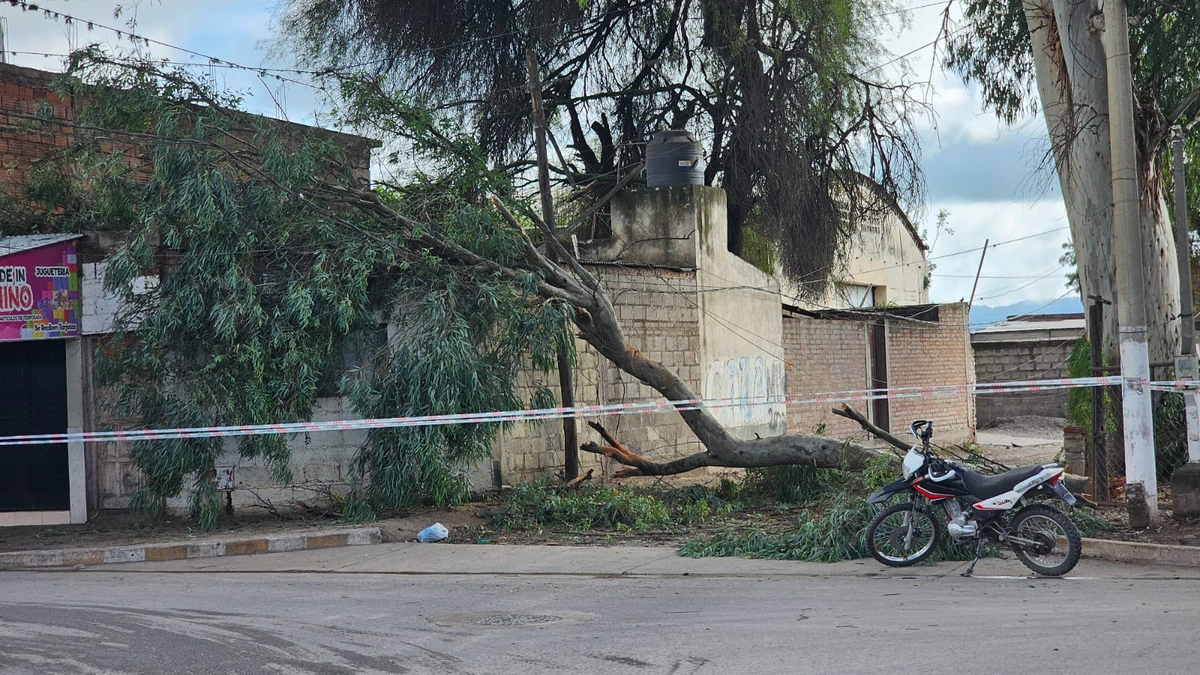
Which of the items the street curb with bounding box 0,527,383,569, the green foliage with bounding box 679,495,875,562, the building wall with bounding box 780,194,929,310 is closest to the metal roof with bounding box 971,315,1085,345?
the building wall with bounding box 780,194,929,310

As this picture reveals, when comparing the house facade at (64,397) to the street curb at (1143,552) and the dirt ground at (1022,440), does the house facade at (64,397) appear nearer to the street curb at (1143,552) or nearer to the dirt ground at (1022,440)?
the street curb at (1143,552)

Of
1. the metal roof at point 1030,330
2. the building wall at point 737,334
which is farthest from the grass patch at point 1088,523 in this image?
the metal roof at point 1030,330

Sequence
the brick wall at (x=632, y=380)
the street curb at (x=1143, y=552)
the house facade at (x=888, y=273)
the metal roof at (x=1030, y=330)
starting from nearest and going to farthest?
1. the street curb at (x=1143, y=552)
2. the brick wall at (x=632, y=380)
3. the metal roof at (x=1030, y=330)
4. the house facade at (x=888, y=273)

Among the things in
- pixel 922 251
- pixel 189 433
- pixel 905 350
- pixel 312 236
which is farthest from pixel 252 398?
→ pixel 922 251

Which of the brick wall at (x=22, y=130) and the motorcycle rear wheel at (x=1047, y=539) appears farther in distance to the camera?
the brick wall at (x=22, y=130)

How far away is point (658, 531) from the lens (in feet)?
39.1

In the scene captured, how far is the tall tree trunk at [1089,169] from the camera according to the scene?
12.0 m

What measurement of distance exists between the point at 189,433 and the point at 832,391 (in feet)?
44.0

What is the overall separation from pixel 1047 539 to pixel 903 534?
1.11 meters

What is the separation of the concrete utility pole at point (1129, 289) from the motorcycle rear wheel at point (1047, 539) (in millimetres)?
1791

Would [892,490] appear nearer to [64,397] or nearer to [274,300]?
[274,300]

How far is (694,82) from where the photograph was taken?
22172mm

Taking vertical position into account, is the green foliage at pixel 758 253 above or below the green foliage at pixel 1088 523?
above

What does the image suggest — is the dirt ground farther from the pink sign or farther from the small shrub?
the pink sign
